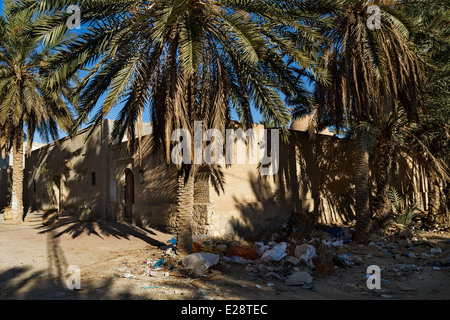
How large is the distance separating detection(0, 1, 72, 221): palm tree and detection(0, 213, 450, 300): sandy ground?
4.99 m

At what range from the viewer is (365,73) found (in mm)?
9109

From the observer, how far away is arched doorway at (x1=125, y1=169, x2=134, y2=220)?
542 inches

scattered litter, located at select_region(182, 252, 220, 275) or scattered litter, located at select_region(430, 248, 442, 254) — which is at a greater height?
scattered litter, located at select_region(182, 252, 220, 275)

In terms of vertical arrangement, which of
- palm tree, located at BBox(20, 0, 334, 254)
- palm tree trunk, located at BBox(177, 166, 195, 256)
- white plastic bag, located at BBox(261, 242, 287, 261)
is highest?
palm tree, located at BBox(20, 0, 334, 254)

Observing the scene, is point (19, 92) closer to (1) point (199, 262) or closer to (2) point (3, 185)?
(1) point (199, 262)

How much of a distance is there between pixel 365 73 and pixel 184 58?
553cm

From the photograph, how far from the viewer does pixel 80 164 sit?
1658cm

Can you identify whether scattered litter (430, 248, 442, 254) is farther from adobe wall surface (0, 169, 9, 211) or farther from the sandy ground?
adobe wall surface (0, 169, 9, 211)

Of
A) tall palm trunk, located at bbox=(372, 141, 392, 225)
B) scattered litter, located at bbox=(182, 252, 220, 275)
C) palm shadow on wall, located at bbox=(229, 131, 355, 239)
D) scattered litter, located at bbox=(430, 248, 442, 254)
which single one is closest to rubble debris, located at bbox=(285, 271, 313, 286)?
scattered litter, located at bbox=(182, 252, 220, 275)

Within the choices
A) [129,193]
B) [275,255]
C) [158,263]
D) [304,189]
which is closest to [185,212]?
[158,263]

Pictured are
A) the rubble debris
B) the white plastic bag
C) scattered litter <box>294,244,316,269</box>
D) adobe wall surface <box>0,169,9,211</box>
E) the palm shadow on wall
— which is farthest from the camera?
adobe wall surface <box>0,169,9,211</box>

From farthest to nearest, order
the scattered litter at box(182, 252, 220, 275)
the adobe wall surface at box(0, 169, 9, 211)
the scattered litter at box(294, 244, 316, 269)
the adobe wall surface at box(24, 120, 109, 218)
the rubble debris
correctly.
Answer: the adobe wall surface at box(0, 169, 9, 211) < the adobe wall surface at box(24, 120, 109, 218) < the scattered litter at box(294, 244, 316, 269) < the scattered litter at box(182, 252, 220, 275) < the rubble debris
